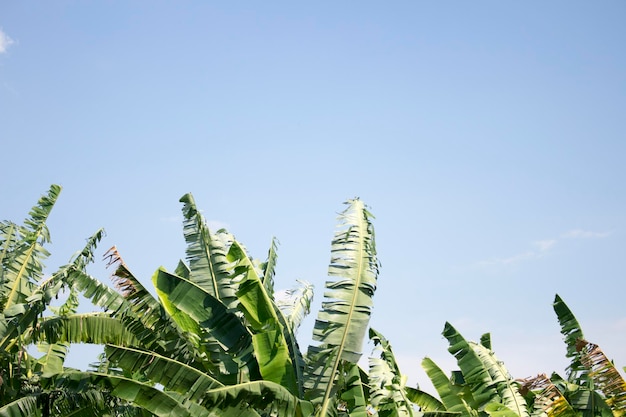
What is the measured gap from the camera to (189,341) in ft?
31.1

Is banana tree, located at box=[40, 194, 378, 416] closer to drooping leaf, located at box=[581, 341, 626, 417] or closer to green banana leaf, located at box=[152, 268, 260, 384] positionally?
green banana leaf, located at box=[152, 268, 260, 384]

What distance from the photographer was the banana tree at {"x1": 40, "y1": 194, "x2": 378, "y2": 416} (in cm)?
824

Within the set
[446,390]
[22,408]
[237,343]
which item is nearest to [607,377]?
[446,390]

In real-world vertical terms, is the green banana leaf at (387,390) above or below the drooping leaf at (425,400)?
below

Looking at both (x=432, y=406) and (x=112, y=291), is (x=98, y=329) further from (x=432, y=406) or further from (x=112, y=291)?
(x=432, y=406)

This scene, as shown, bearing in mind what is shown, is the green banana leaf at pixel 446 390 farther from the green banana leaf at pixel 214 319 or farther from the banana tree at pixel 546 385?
the green banana leaf at pixel 214 319

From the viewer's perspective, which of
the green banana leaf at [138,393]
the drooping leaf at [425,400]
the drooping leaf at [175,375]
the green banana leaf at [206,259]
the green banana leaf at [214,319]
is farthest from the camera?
the drooping leaf at [425,400]

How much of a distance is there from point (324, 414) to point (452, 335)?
351cm

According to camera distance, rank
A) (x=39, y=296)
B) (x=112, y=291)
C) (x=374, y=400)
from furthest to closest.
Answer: (x=112, y=291) → (x=39, y=296) → (x=374, y=400)

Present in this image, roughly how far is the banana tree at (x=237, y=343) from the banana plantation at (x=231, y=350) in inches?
0.6

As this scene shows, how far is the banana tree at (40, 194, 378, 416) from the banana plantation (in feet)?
A: 0.05

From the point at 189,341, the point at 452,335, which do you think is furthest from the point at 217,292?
the point at 452,335

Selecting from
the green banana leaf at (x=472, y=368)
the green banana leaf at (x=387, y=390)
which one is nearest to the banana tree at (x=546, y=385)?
the green banana leaf at (x=472, y=368)

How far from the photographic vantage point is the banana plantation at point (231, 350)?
27.7 ft
